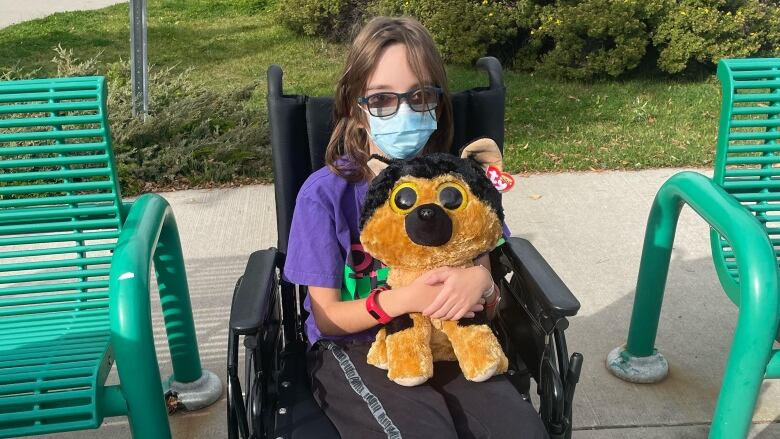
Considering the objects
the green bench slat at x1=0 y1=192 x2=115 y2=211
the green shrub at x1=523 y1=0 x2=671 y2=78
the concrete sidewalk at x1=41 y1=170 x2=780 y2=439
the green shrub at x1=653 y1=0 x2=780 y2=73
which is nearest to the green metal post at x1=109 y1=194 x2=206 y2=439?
the green bench slat at x1=0 y1=192 x2=115 y2=211

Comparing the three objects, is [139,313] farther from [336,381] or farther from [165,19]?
[165,19]

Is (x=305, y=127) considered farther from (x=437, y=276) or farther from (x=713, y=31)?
(x=713, y=31)

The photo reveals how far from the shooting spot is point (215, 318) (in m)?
3.56

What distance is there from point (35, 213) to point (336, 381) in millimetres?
1303

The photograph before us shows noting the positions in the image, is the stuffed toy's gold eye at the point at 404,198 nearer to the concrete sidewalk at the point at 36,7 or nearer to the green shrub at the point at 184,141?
the green shrub at the point at 184,141

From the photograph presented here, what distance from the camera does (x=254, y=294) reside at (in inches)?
78.5

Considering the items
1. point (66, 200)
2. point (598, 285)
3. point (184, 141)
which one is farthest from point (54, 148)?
point (184, 141)

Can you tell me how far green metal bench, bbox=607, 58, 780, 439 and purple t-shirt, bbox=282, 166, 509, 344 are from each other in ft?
3.52

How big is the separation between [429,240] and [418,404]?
43 centimetres

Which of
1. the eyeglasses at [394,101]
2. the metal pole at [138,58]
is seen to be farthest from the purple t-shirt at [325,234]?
the metal pole at [138,58]

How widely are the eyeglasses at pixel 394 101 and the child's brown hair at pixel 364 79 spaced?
0.11ft

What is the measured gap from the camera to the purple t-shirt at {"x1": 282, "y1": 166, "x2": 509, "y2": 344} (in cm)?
206

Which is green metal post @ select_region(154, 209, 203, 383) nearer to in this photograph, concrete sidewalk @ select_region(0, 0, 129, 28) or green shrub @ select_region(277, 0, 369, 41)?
Result: green shrub @ select_region(277, 0, 369, 41)

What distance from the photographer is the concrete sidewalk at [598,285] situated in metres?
2.86
